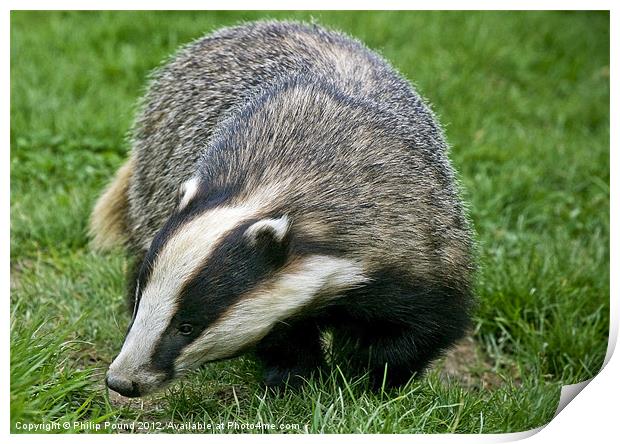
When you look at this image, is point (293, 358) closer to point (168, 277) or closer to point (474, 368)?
point (168, 277)

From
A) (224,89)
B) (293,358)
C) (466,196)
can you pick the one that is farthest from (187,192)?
(466,196)

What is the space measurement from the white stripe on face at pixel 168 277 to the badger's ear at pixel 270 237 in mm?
74

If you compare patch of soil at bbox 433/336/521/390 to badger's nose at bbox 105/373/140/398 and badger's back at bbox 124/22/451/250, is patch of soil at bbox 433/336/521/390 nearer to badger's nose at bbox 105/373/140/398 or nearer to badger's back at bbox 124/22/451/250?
badger's back at bbox 124/22/451/250

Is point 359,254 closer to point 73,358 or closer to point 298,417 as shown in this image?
point 298,417

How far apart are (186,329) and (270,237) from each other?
390 mm

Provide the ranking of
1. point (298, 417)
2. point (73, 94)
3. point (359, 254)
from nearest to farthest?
point (359, 254) → point (298, 417) → point (73, 94)

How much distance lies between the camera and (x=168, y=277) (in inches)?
123

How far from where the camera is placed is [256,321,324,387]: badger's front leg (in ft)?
12.2

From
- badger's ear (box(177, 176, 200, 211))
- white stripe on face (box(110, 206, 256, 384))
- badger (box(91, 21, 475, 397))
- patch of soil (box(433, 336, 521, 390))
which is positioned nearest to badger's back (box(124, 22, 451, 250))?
badger (box(91, 21, 475, 397))

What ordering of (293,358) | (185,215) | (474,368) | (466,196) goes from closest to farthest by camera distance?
(185,215), (293,358), (474,368), (466,196)

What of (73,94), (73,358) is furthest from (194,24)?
(73,358)

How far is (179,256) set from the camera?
312 cm

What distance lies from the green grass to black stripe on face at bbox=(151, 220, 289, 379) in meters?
0.39
